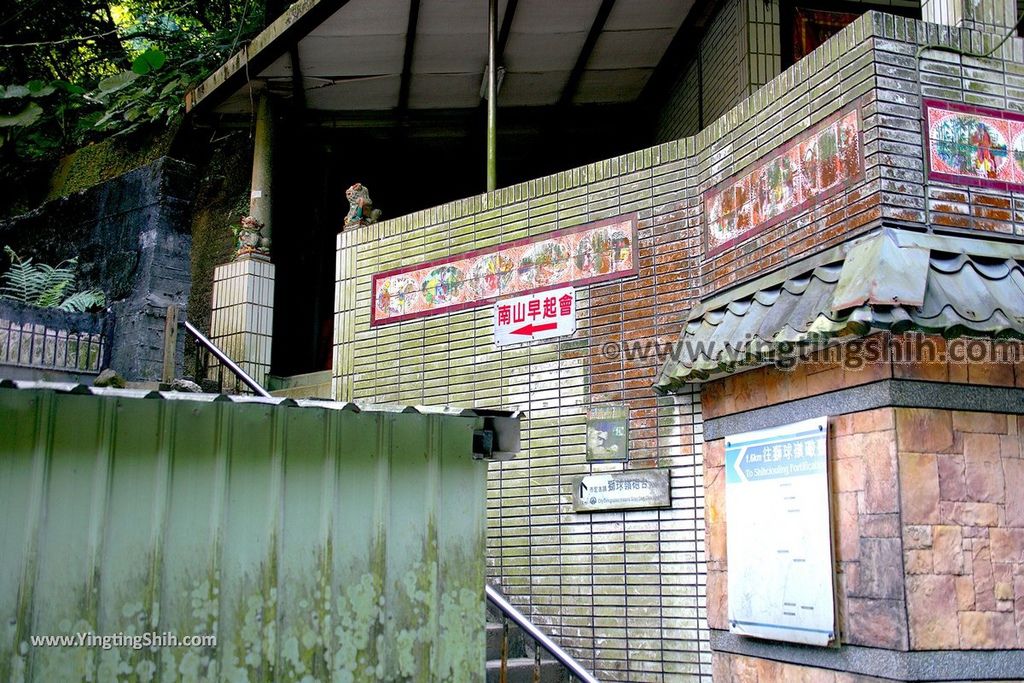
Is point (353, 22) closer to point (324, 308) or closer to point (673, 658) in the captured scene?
point (324, 308)

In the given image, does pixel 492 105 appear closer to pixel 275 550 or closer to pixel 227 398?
pixel 227 398

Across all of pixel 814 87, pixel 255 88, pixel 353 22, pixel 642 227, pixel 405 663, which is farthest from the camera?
pixel 255 88

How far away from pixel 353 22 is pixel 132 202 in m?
3.38

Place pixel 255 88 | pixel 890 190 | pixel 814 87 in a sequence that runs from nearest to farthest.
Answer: pixel 890 190 < pixel 814 87 < pixel 255 88

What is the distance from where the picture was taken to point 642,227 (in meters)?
8.34

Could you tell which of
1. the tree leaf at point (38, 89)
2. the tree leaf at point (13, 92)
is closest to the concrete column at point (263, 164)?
the tree leaf at point (38, 89)

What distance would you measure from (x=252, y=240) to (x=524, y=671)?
6459 millimetres

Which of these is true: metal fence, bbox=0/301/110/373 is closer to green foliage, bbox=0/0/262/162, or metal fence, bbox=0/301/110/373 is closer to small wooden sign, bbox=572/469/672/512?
small wooden sign, bbox=572/469/672/512

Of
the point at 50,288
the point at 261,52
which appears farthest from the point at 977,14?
the point at 50,288

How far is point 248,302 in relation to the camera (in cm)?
1133

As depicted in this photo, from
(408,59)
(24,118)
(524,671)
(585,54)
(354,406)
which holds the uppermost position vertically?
(24,118)

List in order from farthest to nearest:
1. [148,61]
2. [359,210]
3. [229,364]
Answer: [148,61] < [359,210] < [229,364]

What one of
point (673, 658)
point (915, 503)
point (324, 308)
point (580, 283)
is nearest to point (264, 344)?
point (324, 308)

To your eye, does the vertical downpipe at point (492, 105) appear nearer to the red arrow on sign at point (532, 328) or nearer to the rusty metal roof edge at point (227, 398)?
the red arrow on sign at point (532, 328)
